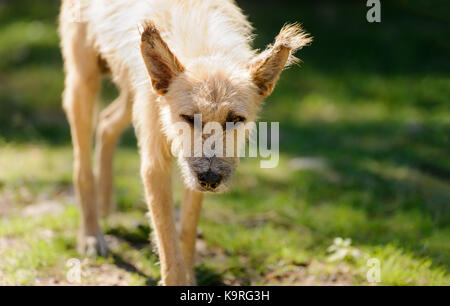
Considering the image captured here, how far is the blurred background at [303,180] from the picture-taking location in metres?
5.03

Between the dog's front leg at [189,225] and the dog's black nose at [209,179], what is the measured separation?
0.81 m

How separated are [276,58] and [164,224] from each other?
1.59 m

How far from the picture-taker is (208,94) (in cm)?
396

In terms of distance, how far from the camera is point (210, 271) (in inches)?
199

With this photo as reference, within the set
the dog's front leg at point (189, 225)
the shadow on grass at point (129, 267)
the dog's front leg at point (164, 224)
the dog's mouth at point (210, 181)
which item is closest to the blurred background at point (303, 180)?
the shadow on grass at point (129, 267)

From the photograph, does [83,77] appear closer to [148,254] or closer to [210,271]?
[148,254]

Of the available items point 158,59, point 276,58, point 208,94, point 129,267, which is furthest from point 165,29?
point 129,267

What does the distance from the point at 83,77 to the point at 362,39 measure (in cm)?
941

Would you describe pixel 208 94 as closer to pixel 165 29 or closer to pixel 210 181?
pixel 210 181

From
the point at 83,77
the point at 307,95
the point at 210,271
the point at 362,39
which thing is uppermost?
the point at 362,39

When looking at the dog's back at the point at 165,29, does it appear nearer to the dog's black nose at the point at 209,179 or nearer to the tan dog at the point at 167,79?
the tan dog at the point at 167,79

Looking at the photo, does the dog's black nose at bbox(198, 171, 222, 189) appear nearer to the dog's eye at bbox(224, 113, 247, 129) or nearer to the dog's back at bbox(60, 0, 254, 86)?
the dog's eye at bbox(224, 113, 247, 129)
